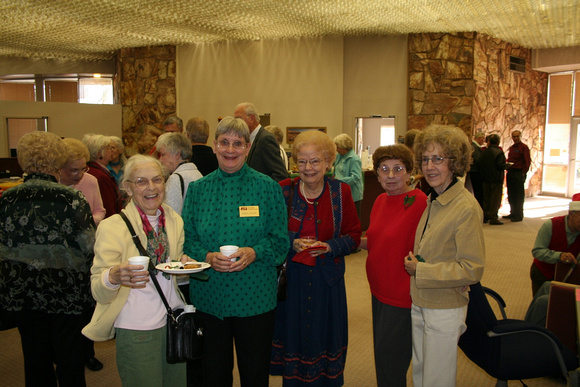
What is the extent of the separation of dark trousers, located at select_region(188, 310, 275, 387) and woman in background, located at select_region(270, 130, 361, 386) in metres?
0.34

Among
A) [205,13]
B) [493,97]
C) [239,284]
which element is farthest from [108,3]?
[493,97]

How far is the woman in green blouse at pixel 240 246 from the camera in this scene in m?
2.21

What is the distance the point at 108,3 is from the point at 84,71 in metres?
6.59

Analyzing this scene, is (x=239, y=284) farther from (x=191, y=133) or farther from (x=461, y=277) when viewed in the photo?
(x=191, y=133)

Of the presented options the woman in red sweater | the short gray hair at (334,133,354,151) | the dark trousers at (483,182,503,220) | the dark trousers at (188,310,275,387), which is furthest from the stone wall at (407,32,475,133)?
the dark trousers at (188,310,275,387)

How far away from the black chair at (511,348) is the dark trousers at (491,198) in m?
7.37

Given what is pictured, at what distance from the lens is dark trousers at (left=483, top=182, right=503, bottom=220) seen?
9.41m

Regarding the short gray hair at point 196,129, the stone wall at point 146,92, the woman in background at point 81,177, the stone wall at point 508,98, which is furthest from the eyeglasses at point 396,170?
the stone wall at point 146,92

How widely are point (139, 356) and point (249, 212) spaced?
2.63ft

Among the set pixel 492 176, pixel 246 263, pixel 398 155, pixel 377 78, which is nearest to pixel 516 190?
pixel 492 176

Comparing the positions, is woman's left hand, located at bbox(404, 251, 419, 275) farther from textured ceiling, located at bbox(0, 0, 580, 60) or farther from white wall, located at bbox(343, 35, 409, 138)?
white wall, located at bbox(343, 35, 409, 138)

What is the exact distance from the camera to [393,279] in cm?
241

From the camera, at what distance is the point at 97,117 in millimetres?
12773

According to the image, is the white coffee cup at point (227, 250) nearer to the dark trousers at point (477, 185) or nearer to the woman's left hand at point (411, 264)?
the woman's left hand at point (411, 264)
